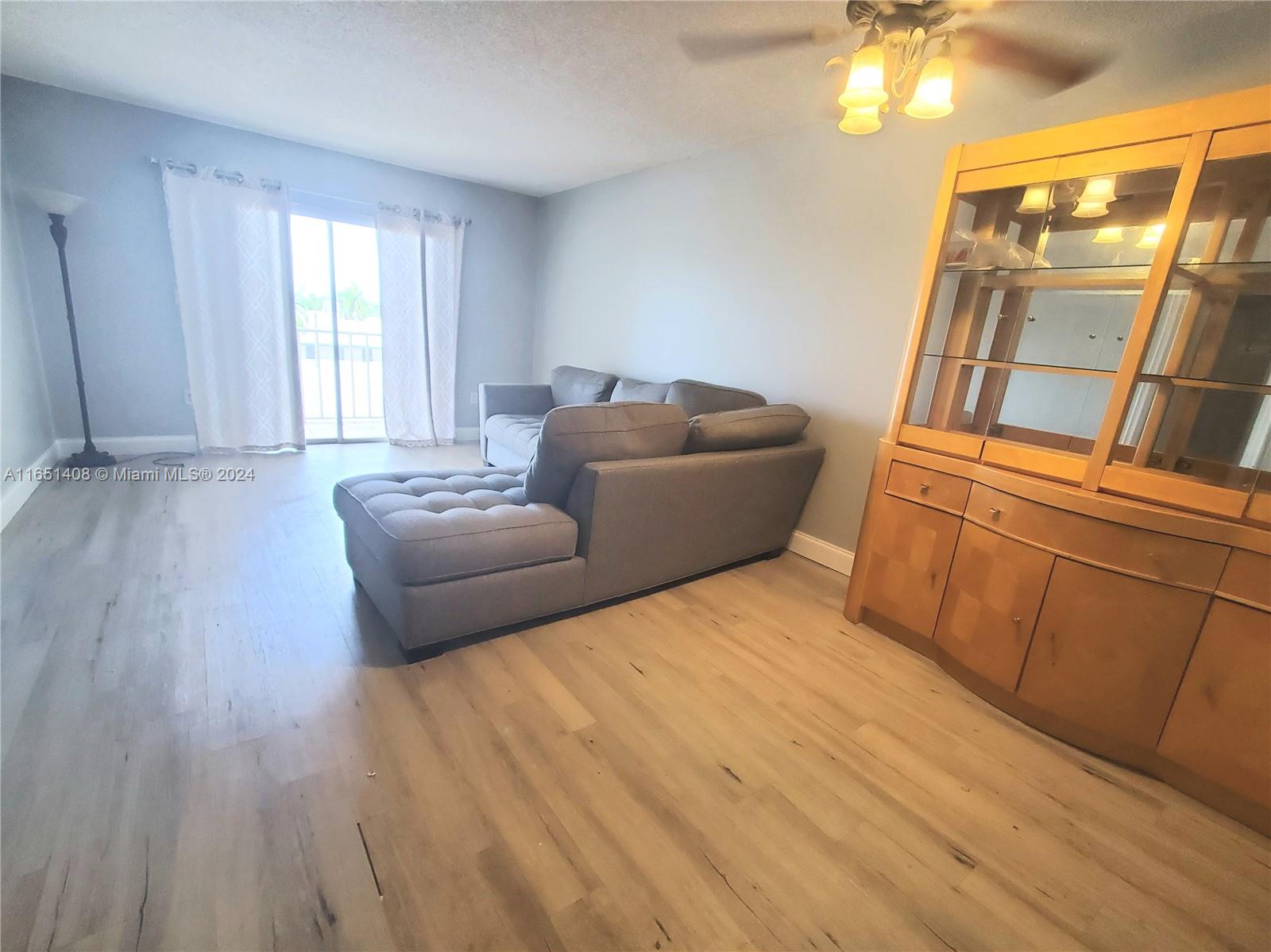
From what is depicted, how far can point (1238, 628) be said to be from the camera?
1382 millimetres

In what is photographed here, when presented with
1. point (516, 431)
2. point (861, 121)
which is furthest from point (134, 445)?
point (861, 121)

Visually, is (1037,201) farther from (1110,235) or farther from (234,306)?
(234,306)

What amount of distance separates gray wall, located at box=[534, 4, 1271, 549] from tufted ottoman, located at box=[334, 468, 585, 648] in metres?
1.67

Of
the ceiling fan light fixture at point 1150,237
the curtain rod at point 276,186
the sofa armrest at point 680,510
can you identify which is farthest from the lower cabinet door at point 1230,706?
the curtain rod at point 276,186

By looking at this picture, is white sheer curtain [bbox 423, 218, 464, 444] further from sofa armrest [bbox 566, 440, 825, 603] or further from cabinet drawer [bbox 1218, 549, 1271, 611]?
cabinet drawer [bbox 1218, 549, 1271, 611]

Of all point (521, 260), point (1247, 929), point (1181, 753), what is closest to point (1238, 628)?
point (1181, 753)

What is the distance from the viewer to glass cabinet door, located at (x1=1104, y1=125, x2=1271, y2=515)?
1504 mm

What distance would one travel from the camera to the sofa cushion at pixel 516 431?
340 centimetres

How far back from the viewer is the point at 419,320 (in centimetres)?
457

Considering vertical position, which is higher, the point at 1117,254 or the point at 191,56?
the point at 191,56

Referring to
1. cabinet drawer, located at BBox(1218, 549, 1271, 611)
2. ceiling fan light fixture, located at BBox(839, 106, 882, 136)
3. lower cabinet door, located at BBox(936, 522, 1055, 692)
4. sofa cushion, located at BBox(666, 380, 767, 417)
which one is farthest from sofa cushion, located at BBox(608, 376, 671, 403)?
cabinet drawer, located at BBox(1218, 549, 1271, 611)

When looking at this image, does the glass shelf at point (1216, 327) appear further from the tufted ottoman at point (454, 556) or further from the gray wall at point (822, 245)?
the tufted ottoman at point (454, 556)

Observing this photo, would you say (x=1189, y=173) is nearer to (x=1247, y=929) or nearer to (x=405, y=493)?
(x=1247, y=929)

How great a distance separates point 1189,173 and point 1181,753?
162cm
